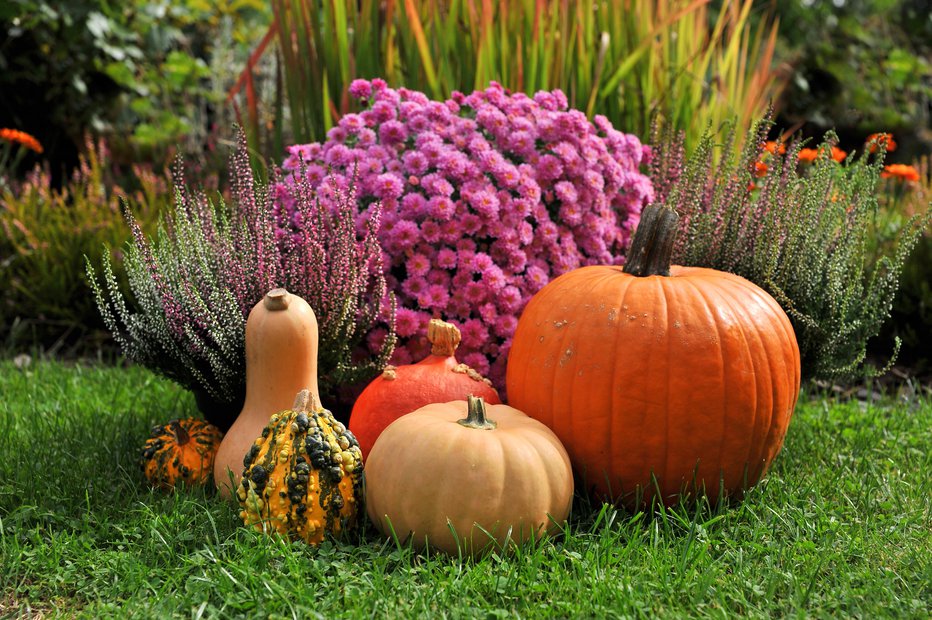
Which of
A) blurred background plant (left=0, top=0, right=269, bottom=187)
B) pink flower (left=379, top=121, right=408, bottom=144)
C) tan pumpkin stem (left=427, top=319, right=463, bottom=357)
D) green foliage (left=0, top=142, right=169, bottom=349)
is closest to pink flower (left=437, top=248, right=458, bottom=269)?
tan pumpkin stem (left=427, top=319, right=463, bottom=357)

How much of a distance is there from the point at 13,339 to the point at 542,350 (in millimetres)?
2827

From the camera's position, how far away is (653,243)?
92.9 inches

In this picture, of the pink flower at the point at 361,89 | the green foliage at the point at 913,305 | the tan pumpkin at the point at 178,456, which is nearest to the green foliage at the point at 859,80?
the green foliage at the point at 913,305

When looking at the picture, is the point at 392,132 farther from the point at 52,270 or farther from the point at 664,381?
the point at 52,270

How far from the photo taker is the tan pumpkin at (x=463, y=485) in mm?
1938

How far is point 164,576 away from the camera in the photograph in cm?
184

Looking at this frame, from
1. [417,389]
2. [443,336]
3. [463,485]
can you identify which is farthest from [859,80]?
[463,485]

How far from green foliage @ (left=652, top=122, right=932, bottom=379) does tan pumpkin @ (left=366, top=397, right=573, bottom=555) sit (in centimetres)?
107

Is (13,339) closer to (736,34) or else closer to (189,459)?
(189,459)

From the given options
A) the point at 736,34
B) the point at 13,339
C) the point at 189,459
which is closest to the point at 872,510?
the point at 189,459

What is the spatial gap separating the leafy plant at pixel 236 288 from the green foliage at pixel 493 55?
1014mm

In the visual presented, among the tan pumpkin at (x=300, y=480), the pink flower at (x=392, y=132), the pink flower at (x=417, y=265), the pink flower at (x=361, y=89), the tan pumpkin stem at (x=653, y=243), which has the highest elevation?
the pink flower at (x=361, y=89)

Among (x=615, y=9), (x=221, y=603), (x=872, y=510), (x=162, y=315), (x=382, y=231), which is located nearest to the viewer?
(x=221, y=603)

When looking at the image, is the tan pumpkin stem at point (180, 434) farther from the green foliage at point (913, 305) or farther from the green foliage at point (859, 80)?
the green foliage at point (859, 80)
